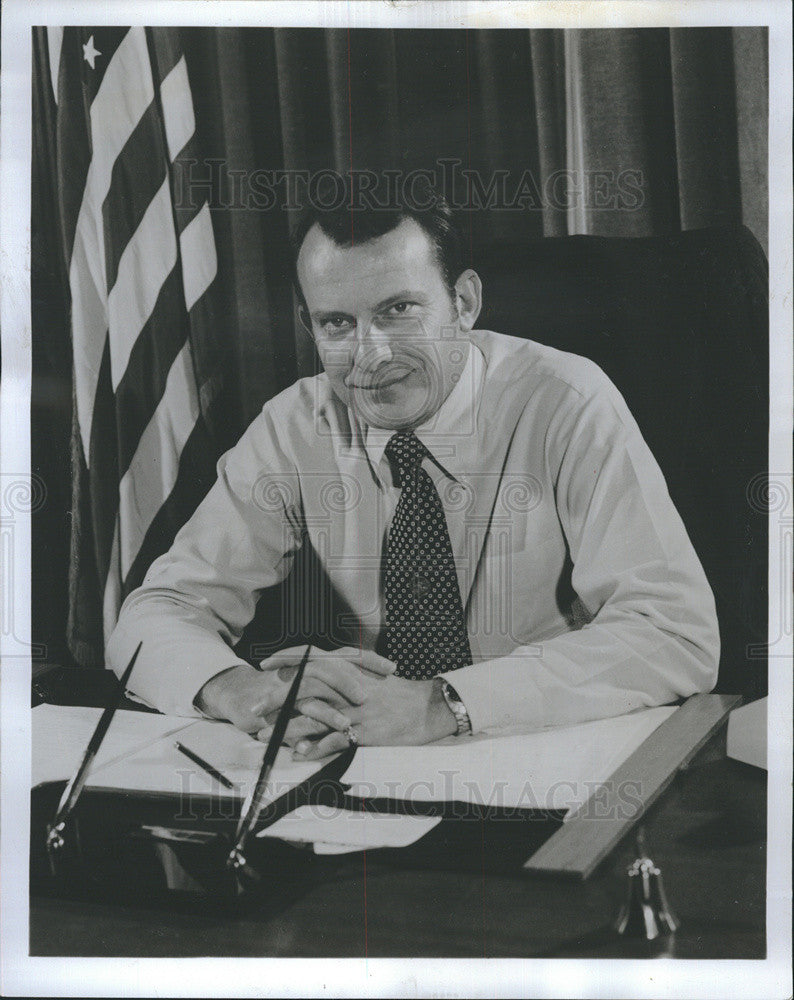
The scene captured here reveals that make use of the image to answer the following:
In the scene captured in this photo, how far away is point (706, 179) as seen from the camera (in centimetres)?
197

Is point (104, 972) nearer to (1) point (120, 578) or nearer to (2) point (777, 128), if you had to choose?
(1) point (120, 578)

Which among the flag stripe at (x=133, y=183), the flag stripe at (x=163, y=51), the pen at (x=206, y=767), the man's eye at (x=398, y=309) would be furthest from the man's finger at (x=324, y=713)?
the flag stripe at (x=163, y=51)

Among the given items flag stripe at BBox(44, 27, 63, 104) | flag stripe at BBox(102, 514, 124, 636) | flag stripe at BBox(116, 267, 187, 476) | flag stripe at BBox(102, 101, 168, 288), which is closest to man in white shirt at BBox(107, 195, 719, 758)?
flag stripe at BBox(102, 514, 124, 636)

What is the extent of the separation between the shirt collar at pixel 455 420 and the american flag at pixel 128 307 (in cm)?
46

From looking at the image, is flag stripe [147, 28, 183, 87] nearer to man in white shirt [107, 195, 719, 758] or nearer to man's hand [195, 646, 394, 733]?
man in white shirt [107, 195, 719, 758]

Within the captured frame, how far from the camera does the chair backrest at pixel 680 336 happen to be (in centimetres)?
196

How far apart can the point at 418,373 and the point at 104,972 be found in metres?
1.45

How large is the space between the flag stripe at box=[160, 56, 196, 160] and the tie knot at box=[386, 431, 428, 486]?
30.3 inches

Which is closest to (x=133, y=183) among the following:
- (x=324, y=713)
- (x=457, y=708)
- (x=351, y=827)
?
(x=324, y=713)

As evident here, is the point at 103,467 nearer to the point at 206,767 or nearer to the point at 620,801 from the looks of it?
the point at 206,767

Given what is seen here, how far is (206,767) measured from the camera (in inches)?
76.5

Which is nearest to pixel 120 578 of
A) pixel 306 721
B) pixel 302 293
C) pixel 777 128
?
pixel 306 721

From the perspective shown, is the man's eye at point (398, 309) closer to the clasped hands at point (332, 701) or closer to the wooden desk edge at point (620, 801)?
the clasped hands at point (332, 701)

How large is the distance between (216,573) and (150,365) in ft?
1.53
